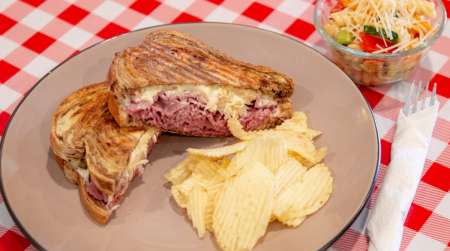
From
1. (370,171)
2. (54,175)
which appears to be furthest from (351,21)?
(54,175)

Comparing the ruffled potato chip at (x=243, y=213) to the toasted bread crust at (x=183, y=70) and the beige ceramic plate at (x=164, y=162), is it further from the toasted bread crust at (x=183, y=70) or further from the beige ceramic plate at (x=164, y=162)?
the toasted bread crust at (x=183, y=70)

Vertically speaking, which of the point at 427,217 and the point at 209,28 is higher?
the point at 209,28

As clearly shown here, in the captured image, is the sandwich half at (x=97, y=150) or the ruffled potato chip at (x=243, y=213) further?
the sandwich half at (x=97, y=150)

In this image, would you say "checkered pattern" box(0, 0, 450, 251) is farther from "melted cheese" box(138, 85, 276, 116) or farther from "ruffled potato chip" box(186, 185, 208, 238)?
"ruffled potato chip" box(186, 185, 208, 238)

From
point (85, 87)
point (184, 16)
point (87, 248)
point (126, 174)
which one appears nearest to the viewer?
point (87, 248)

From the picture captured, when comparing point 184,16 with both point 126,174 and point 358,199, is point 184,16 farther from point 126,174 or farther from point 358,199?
point 358,199

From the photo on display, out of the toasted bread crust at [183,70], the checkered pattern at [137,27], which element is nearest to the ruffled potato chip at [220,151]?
the toasted bread crust at [183,70]

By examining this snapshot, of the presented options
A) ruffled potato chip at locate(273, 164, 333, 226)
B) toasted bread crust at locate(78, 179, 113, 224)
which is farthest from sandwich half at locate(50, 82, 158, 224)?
ruffled potato chip at locate(273, 164, 333, 226)
